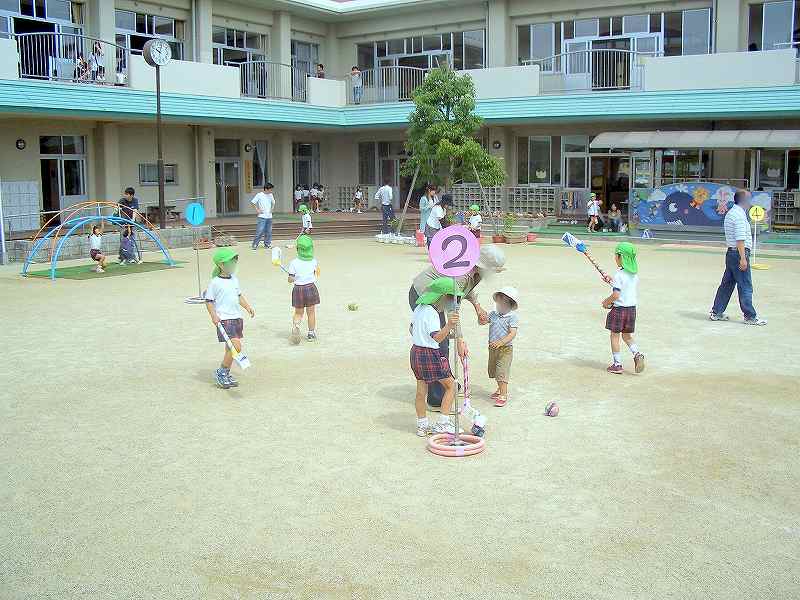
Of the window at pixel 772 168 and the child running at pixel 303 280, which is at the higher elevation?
the window at pixel 772 168

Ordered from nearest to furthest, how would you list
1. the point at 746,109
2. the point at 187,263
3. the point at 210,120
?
the point at 187,263 → the point at 746,109 → the point at 210,120

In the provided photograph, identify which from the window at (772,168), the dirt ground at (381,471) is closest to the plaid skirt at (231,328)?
the dirt ground at (381,471)

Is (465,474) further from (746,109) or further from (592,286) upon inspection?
(746,109)

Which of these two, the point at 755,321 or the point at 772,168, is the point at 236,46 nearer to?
the point at 772,168

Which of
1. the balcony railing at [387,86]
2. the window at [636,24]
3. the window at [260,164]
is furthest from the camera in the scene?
the window at [260,164]

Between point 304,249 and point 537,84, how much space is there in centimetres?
2049

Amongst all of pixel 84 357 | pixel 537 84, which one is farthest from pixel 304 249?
pixel 537 84

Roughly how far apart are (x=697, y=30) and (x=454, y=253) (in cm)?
2555

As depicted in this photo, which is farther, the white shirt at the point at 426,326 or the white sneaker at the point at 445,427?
the white sneaker at the point at 445,427

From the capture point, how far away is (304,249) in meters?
10.8

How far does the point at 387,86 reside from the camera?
33500mm

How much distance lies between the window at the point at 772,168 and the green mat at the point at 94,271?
1828cm

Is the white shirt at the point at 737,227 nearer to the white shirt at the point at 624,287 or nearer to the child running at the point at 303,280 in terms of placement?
the white shirt at the point at 624,287

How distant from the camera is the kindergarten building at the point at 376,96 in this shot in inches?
1002
